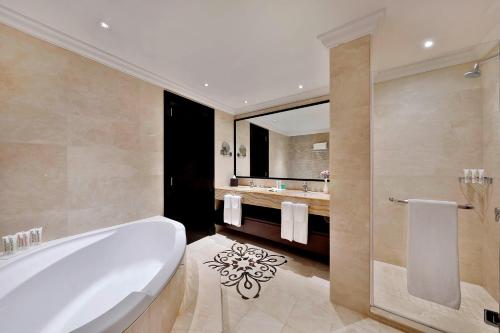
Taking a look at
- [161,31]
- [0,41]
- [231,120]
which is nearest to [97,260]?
[0,41]

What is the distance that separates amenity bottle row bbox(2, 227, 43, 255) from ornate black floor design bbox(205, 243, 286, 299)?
158 cm

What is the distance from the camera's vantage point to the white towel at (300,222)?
85.8 inches

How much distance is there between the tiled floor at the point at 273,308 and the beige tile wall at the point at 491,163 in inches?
41.8

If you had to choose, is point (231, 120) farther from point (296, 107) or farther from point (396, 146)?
point (396, 146)

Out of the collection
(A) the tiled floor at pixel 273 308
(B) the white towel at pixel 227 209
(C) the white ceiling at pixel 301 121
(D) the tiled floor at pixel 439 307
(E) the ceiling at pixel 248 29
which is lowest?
(A) the tiled floor at pixel 273 308

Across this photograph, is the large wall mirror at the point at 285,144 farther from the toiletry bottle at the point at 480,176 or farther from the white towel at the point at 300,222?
the toiletry bottle at the point at 480,176

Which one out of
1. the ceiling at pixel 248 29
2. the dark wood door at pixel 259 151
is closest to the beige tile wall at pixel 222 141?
the dark wood door at pixel 259 151

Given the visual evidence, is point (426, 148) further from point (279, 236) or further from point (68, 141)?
point (68, 141)

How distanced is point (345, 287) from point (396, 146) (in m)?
1.64

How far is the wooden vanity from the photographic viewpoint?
2.15 m

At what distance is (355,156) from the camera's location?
1484 millimetres

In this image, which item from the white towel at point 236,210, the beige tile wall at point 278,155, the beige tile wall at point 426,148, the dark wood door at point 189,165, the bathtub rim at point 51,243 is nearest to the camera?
the bathtub rim at point 51,243

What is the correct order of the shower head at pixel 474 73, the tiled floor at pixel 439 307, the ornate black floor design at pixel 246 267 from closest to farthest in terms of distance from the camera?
the tiled floor at pixel 439 307 → the shower head at pixel 474 73 → the ornate black floor design at pixel 246 267

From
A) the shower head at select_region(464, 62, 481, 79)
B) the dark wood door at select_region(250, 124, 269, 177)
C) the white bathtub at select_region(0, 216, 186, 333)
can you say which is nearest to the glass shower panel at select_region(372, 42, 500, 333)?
the shower head at select_region(464, 62, 481, 79)
